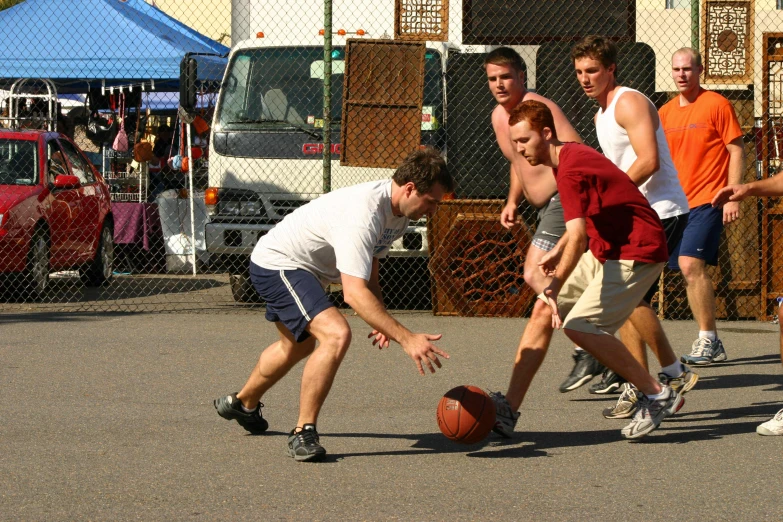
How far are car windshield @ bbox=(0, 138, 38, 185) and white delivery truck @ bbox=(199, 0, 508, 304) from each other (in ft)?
7.24

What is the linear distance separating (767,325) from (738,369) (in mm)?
2261

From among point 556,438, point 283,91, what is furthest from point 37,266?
point 556,438

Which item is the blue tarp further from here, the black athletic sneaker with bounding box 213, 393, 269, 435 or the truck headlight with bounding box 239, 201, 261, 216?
A: the black athletic sneaker with bounding box 213, 393, 269, 435

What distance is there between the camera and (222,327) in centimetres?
987

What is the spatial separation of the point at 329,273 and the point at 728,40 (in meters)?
6.38

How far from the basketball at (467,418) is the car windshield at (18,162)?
745 centimetres

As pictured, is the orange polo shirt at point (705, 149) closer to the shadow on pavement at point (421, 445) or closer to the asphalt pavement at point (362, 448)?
the asphalt pavement at point (362, 448)

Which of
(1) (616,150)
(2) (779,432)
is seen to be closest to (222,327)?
(1) (616,150)

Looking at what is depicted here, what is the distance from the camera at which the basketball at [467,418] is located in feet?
17.9

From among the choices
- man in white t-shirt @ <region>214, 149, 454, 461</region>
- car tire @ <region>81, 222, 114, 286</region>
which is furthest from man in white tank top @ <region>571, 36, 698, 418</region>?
car tire @ <region>81, 222, 114, 286</region>

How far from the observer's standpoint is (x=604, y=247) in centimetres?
566

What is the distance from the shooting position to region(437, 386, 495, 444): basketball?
5.46 metres

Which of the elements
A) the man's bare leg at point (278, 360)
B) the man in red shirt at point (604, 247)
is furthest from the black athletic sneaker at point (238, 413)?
the man in red shirt at point (604, 247)

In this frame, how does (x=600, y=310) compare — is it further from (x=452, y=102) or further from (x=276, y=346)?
(x=452, y=102)
